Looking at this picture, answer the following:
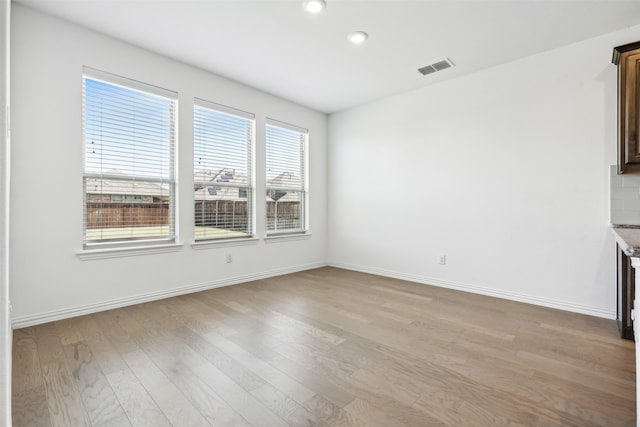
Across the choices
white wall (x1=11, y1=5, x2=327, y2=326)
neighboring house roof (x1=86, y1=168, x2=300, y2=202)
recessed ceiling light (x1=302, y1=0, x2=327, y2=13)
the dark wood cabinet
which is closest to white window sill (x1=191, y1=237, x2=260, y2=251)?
white wall (x1=11, y1=5, x2=327, y2=326)

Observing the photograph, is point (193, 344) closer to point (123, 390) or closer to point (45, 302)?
point (123, 390)

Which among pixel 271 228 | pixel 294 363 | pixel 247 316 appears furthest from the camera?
pixel 271 228

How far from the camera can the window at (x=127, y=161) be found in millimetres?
3053

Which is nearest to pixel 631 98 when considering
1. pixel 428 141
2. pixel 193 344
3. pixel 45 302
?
pixel 428 141

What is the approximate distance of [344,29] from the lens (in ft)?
9.59

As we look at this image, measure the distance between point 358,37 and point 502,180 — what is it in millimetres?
2250

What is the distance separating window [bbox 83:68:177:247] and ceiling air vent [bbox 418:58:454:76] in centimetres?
294

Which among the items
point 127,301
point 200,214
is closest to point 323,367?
point 127,301

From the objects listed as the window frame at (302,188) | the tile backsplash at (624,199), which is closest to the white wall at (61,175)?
the window frame at (302,188)

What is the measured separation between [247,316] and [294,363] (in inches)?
39.8

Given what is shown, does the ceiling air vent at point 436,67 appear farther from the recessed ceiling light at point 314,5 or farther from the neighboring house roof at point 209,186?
the neighboring house roof at point 209,186

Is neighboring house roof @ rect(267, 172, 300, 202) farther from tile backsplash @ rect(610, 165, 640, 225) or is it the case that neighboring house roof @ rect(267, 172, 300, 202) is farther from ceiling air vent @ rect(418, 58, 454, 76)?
tile backsplash @ rect(610, 165, 640, 225)

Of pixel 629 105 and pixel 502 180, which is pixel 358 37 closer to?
pixel 502 180

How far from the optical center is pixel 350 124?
5148 mm
